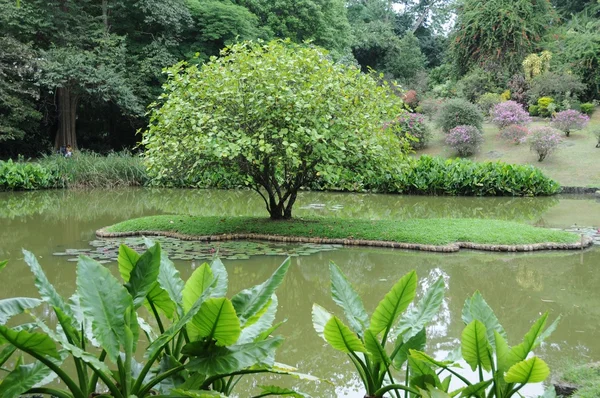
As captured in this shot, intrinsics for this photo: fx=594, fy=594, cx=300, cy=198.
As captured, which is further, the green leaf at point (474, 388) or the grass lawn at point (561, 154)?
the grass lawn at point (561, 154)

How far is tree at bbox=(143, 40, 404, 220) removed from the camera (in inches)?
334

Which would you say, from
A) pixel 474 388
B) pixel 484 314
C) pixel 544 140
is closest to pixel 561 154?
pixel 544 140

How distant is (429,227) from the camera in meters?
9.56

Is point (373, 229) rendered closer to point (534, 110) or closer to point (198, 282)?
point (198, 282)

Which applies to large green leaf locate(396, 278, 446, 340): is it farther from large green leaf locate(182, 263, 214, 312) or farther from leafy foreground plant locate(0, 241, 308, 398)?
large green leaf locate(182, 263, 214, 312)

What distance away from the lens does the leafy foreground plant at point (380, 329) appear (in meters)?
2.36

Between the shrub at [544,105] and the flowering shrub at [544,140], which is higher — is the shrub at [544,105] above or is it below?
above

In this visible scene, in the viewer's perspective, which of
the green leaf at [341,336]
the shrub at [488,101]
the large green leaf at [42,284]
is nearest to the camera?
the large green leaf at [42,284]

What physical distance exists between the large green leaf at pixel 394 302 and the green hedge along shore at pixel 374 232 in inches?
243

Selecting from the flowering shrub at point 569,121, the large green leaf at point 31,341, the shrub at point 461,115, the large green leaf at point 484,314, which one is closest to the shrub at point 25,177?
the shrub at point 461,115

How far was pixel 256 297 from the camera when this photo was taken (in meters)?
2.30

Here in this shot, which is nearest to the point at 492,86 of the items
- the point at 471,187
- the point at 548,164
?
the point at 548,164

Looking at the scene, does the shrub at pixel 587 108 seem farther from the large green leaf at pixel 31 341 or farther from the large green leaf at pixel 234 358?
the large green leaf at pixel 31 341

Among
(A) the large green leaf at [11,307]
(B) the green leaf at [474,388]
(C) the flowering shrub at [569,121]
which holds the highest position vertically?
(C) the flowering shrub at [569,121]
